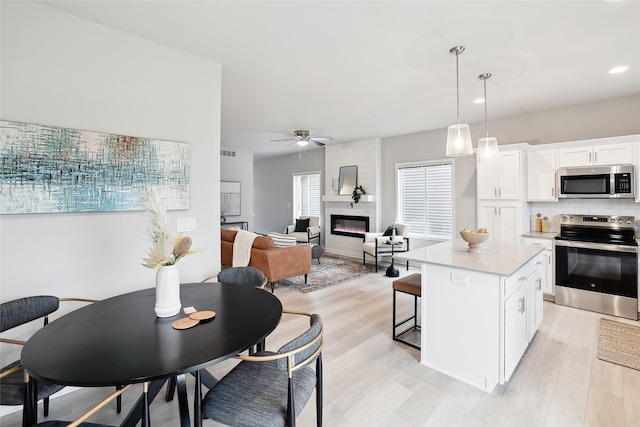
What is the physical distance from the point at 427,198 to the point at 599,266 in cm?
283

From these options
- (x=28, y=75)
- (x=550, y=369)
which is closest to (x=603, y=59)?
(x=550, y=369)

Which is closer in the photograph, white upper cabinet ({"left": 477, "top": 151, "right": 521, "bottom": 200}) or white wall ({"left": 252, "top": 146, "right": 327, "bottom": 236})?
white upper cabinet ({"left": 477, "top": 151, "right": 521, "bottom": 200})

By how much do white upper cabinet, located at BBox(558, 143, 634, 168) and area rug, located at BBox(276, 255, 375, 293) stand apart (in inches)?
138

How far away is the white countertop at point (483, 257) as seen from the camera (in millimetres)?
2193

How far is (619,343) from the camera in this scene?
2.89 m

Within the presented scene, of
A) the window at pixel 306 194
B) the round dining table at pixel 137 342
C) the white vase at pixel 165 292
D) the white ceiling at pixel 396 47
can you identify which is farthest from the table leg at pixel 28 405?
the window at pixel 306 194

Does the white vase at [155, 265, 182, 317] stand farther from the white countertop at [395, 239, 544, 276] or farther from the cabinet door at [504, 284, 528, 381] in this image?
the cabinet door at [504, 284, 528, 381]

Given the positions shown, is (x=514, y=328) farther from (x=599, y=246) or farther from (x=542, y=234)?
(x=542, y=234)

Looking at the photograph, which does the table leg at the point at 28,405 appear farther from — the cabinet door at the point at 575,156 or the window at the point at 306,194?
the window at the point at 306,194

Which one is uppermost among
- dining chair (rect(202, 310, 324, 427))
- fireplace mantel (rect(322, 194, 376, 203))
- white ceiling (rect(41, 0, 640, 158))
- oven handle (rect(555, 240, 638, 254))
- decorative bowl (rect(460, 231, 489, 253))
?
white ceiling (rect(41, 0, 640, 158))

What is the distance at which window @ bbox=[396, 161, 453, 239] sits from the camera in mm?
5691

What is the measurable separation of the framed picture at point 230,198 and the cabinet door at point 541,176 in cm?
638

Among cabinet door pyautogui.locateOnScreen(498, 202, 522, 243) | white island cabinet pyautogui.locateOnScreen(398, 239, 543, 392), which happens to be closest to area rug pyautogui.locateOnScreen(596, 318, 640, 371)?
white island cabinet pyautogui.locateOnScreen(398, 239, 543, 392)

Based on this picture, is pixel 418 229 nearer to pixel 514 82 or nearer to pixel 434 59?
pixel 514 82
